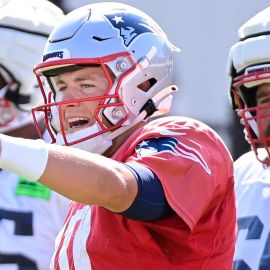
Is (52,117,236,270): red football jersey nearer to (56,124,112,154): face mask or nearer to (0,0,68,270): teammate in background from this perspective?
(56,124,112,154): face mask

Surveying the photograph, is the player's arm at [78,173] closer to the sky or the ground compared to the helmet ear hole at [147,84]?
closer to the sky

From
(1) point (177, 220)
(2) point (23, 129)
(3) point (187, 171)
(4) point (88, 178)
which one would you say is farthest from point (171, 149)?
(2) point (23, 129)

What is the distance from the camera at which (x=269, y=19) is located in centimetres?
377

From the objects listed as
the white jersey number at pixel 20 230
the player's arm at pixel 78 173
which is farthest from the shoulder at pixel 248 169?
the player's arm at pixel 78 173

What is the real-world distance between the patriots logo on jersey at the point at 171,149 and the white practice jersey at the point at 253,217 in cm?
81

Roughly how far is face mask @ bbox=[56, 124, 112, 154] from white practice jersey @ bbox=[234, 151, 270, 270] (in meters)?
0.74

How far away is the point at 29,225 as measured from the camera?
4.00m

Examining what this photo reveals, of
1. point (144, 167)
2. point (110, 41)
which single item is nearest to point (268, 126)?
point (110, 41)

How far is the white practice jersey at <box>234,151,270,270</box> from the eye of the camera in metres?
3.49

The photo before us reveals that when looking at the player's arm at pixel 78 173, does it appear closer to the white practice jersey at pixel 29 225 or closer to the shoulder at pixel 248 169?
the shoulder at pixel 248 169

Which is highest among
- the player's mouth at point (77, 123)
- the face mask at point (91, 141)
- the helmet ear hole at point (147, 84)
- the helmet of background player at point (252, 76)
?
the helmet ear hole at point (147, 84)

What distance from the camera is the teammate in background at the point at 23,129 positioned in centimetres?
398

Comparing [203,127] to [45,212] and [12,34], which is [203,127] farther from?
[12,34]

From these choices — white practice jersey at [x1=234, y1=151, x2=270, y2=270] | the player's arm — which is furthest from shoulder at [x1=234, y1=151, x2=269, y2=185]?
the player's arm
